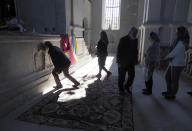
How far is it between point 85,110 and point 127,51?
164cm

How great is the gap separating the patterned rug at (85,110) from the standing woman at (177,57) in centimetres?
106

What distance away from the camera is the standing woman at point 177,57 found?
2877 mm

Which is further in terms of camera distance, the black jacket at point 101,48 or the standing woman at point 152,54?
the black jacket at point 101,48

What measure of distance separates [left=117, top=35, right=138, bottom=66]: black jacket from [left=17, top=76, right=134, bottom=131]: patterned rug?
94cm

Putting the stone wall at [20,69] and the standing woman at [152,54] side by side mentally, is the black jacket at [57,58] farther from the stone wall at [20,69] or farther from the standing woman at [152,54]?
the standing woman at [152,54]

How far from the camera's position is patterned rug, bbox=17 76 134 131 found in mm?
2385

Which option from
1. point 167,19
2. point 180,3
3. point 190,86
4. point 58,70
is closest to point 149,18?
point 167,19

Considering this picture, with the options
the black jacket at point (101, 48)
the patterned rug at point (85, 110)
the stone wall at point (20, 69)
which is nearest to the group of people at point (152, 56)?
the stone wall at point (20, 69)

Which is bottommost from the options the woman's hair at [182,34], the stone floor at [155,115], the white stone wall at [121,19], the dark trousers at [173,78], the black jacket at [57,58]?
the stone floor at [155,115]

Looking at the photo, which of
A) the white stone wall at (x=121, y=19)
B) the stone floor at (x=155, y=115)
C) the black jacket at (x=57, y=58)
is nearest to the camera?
the stone floor at (x=155, y=115)

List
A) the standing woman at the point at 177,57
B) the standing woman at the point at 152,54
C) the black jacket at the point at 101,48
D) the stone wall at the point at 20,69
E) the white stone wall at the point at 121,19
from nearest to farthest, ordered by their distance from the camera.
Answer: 1. the stone wall at the point at 20,69
2. the standing woman at the point at 177,57
3. the standing woman at the point at 152,54
4. the black jacket at the point at 101,48
5. the white stone wall at the point at 121,19

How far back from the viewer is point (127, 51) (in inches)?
127

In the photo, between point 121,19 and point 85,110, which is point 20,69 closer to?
point 85,110

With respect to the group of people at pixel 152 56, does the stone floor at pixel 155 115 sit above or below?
below
